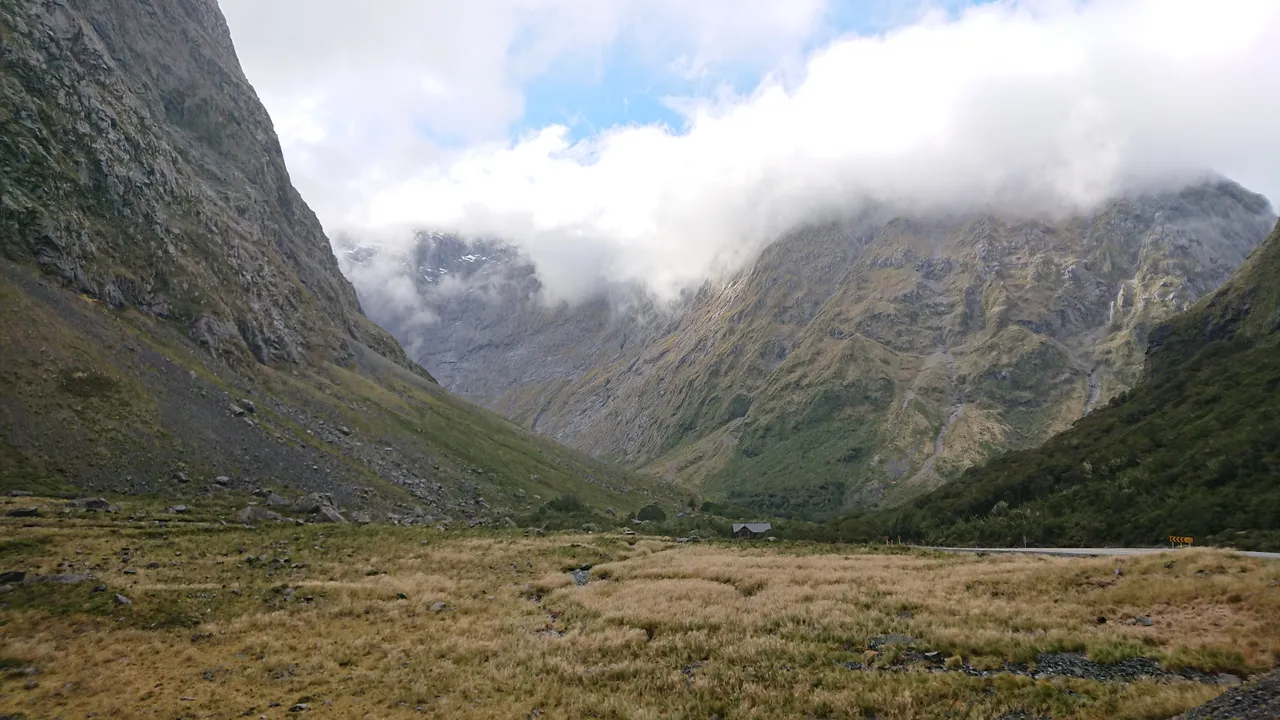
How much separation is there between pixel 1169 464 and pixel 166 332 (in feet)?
482

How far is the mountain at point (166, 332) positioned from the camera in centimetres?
7750

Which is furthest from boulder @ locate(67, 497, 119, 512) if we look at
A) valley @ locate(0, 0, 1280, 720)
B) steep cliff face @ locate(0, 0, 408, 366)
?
steep cliff face @ locate(0, 0, 408, 366)

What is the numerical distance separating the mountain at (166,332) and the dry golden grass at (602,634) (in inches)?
1544

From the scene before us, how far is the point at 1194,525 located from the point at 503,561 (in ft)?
200

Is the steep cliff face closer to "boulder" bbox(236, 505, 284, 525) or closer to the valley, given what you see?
the valley

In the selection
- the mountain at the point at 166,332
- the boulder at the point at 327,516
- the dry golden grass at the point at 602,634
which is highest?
the mountain at the point at 166,332

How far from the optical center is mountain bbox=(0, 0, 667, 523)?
3051 inches

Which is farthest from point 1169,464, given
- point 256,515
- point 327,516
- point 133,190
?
point 133,190

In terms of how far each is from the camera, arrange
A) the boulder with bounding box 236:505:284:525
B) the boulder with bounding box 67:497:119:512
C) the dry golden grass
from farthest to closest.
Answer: the boulder with bounding box 236:505:284:525 < the boulder with bounding box 67:497:119:512 < the dry golden grass

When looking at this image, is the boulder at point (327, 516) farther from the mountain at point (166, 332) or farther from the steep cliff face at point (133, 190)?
the steep cliff face at point (133, 190)

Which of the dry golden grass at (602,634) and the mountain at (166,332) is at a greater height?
the mountain at (166,332)

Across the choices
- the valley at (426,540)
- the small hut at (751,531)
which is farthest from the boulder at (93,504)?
the small hut at (751,531)

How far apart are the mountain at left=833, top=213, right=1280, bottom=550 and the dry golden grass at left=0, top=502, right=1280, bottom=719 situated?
28.1 meters

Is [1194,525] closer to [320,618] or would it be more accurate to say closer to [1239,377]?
[1239,377]
